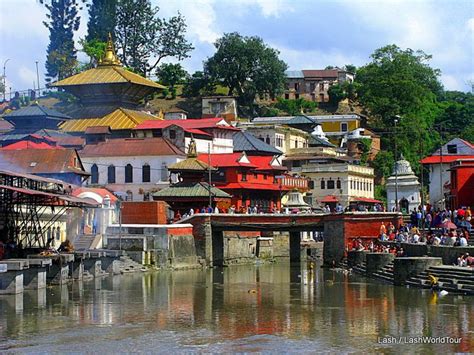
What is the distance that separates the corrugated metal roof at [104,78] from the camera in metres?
94.8

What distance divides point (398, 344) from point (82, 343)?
886cm

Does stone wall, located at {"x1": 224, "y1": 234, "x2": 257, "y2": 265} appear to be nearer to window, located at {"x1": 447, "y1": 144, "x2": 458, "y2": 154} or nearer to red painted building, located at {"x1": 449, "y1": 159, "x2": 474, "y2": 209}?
window, located at {"x1": 447, "y1": 144, "x2": 458, "y2": 154}

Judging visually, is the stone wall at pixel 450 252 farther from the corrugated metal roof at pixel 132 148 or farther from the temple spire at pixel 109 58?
the temple spire at pixel 109 58

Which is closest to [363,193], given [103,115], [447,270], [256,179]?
[256,179]

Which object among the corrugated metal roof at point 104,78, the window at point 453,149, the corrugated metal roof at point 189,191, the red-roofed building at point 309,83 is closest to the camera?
the corrugated metal roof at point 189,191

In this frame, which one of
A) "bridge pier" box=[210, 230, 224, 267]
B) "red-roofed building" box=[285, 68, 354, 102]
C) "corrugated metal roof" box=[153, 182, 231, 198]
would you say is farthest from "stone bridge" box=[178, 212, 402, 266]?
"red-roofed building" box=[285, 68, 354, 102]

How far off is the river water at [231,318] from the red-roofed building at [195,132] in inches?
1436

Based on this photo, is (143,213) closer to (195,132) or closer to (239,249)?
(239,249)

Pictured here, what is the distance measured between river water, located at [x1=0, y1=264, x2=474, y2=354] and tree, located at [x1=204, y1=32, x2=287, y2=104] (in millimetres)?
71119

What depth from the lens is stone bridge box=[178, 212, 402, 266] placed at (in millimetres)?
67625

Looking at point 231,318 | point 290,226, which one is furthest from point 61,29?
point 231,318

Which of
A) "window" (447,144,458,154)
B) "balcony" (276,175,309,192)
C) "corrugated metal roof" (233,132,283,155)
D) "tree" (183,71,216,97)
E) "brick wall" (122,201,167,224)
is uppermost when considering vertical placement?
"tree" (183,71,216,97)

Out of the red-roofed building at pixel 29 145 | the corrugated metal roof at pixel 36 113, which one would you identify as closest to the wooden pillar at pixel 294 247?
the red-roofed building at pixel 29 145

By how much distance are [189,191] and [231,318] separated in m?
37.0
